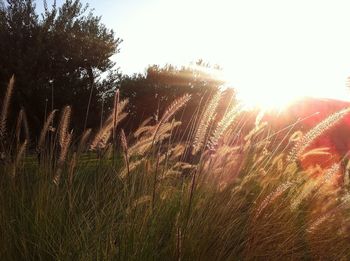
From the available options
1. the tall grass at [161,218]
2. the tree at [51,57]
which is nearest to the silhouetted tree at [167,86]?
the tree at [51,57]

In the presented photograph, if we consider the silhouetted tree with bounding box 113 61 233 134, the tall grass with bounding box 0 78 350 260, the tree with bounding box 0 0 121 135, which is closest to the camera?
the tall grass with bounding box 0 78 350 260

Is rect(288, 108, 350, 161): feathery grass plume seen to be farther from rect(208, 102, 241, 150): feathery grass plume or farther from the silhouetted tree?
the silhouetted tree

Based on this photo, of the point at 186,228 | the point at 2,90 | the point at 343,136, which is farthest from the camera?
the point at 2,90

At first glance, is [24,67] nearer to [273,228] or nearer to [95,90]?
[95,90]

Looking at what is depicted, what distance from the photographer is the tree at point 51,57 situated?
1393cm

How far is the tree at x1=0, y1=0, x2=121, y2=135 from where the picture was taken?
1393 centimetres

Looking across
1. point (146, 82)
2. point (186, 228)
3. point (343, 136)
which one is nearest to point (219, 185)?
point (186, 228)

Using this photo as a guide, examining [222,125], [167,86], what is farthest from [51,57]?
[222,125]

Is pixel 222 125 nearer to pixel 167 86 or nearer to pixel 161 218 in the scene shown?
pixel 161 218

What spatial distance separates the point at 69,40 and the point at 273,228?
1259 cm

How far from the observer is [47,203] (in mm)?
3062

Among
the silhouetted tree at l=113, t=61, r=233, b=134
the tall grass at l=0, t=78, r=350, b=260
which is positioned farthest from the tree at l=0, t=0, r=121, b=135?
the tall grass at l=0, t=78, r=350, b=260

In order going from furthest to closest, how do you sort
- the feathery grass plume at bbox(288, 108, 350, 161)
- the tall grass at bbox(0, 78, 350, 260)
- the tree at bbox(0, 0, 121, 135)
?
1. the tree at bbox(0, 0, 121, 135)
2. the feathery grass plume at bbox(288, 108, 350, 161)
3. the tall grass at bbox(0, 78, 350, 260)

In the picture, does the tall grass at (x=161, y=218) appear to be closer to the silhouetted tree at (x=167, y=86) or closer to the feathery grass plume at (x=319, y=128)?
the feathery grass plume at (x=319, y=128)
